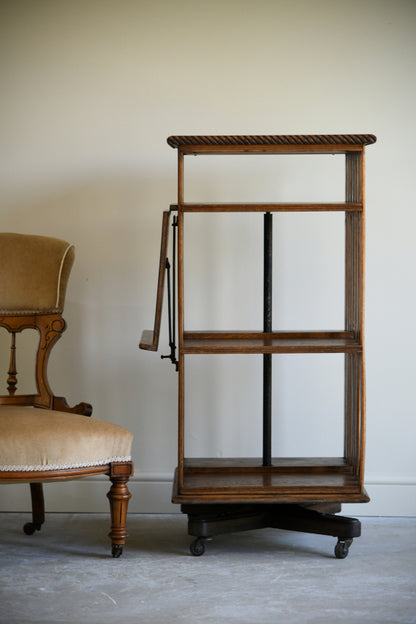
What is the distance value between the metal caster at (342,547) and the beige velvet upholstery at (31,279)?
1.44 m

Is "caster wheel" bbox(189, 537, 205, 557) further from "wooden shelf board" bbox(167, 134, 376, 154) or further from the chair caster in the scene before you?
"wooden shelf board" bbox(167, 134, 376, 154)

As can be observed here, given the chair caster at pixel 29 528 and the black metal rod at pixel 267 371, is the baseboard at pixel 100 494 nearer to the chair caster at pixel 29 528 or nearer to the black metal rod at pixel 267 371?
the chair caster at pixel 29 528

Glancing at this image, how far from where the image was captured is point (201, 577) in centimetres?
250

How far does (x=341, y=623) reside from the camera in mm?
2111

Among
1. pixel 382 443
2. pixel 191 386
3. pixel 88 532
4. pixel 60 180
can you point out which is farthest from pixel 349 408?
pixel 60 180

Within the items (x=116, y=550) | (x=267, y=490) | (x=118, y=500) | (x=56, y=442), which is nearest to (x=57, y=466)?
(x=56, y=442)

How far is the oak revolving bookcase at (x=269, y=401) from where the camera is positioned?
2.66 m

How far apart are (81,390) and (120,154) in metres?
1.11

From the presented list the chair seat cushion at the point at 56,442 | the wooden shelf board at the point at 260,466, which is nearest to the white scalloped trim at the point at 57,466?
the chair seat cushion at the point at 56,442

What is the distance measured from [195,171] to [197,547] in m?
1.64

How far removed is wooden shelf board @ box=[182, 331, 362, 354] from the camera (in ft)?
8.82

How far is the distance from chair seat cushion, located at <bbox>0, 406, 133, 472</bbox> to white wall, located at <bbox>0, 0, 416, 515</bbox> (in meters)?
0.73

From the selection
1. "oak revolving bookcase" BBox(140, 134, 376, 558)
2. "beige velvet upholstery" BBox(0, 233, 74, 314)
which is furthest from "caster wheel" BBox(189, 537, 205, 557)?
"beige velvet upholstery" BBox(0, 233, 74, 314)

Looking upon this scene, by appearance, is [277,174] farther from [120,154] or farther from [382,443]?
[382,443]
